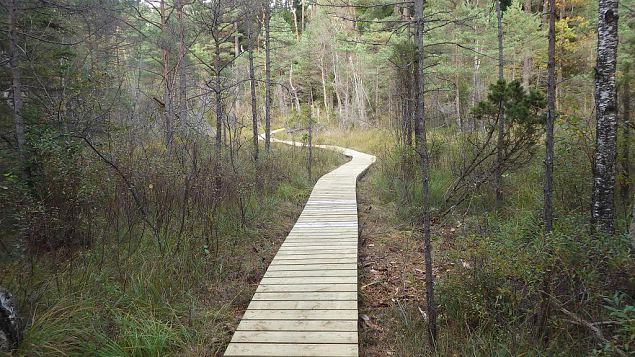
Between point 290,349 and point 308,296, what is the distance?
0.95 meters

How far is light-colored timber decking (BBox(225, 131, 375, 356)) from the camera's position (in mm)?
3000

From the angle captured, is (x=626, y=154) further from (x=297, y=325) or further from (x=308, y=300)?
(x=297, y=325)

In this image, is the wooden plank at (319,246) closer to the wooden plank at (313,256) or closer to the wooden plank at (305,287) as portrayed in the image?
the wooden plank at (313,256)

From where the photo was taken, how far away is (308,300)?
378 cm

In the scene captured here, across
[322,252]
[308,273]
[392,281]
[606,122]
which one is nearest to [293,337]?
[308,273]

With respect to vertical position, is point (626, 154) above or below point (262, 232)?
above

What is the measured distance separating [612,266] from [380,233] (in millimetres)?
3738

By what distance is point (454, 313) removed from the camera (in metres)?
3.46

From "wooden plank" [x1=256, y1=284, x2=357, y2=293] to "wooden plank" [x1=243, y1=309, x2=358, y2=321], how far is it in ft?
1.50

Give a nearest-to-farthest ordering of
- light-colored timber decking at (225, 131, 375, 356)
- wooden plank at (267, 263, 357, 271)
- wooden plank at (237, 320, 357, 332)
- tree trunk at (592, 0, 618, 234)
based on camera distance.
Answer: light-colored timber decking at (225, 131, 375, 356) < wooden plank at (237, 320, 357, 332) < tree trunk at (592, 0, 618, 234) < wooden plank at (267, 263, 357, 271)

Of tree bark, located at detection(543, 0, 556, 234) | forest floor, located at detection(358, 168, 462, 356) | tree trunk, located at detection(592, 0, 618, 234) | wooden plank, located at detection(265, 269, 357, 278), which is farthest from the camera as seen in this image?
wooden plank, located at detection(265, 269, 357, 278)

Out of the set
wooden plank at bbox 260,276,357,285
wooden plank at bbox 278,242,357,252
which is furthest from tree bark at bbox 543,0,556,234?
wooden plank at bbox 278,242,357,252

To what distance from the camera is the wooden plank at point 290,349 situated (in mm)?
2873

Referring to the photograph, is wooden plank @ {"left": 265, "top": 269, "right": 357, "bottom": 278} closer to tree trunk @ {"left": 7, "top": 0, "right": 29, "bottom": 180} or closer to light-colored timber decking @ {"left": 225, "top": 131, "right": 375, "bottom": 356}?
light-colored timber decking @ {"left": 225, "top": 131, "right": 375, "bottom": 356}
